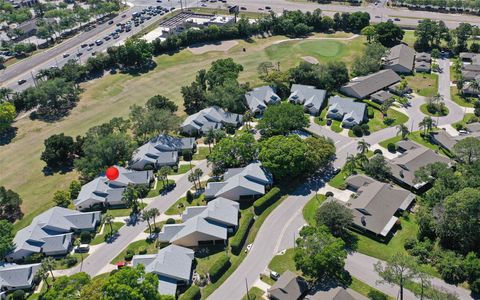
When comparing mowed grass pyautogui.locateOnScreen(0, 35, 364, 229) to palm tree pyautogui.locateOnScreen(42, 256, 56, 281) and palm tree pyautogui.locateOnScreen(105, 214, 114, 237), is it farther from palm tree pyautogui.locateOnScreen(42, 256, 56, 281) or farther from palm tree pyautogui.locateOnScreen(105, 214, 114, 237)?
palm tree pyautogui.locateOnScreen(42, 256, 56, 281)

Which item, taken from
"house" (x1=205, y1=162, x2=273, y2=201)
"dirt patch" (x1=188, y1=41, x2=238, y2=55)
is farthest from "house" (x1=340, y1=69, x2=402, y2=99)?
"dirt patch" (x1=188, y1=41, x2=238, y2=55)

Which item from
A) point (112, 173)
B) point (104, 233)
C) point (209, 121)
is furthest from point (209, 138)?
point (104, 233)

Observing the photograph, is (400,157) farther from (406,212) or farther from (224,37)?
(224,37)

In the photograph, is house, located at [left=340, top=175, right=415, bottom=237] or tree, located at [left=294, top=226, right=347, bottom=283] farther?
house, located at [left=340, top=175, right=415, bottom=237]

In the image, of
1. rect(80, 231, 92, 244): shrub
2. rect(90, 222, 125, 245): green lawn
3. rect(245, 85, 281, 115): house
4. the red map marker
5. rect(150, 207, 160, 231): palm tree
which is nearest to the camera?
rect(150, 207, 160, 231): palm tree

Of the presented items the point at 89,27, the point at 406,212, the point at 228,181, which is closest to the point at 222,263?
the point at 228,181

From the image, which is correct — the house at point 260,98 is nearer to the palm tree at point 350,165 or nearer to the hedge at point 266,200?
the palm tree at point 350,165

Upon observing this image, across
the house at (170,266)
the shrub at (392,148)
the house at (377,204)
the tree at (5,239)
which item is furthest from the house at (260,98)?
the tree at (5,239)

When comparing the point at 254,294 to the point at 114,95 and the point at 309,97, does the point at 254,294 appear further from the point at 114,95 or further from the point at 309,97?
the point at 114,95
